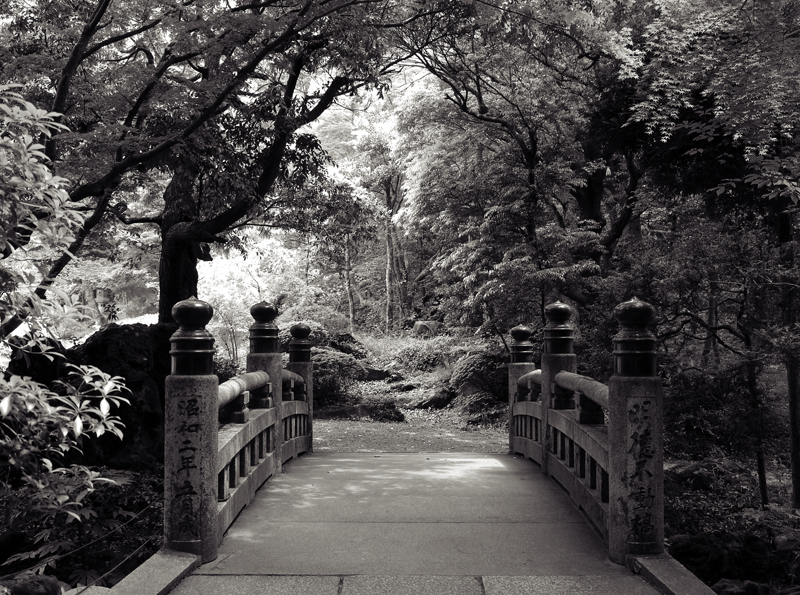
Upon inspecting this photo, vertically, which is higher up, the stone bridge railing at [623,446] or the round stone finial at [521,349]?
the round stone finial at [521,349]

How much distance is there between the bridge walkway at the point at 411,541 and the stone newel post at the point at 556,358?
28.3 inches

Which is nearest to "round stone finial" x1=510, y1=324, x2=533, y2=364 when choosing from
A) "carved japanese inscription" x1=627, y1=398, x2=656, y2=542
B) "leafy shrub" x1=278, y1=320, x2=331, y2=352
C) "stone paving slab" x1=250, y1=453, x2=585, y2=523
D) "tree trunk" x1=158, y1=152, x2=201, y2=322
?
"stone paving slab" x1=250, y1=453, x2=585, y2=523

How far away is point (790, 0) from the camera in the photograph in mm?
8406

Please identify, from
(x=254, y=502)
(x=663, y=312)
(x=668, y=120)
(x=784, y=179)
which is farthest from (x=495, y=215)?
(x=254, y=502)

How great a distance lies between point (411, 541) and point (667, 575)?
59.7 inches

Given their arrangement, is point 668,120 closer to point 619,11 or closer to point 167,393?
point 619,11

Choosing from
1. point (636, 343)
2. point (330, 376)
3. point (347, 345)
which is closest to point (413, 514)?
point (636, 343)

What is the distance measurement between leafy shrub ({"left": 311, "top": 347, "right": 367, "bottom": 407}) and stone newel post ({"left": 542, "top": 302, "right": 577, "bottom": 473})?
10082 millimetres

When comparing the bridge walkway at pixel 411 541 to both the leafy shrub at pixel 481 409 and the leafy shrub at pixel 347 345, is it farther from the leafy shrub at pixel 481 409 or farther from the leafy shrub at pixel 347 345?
the leafy shrub at pixel 347 345

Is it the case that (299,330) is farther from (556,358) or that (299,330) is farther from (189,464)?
(189,464)

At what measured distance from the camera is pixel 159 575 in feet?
11.6

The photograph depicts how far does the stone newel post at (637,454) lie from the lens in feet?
12.7

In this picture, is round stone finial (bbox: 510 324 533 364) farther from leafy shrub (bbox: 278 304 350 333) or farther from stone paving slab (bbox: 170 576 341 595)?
leafy shrub (bbox: 278 304 350 333)

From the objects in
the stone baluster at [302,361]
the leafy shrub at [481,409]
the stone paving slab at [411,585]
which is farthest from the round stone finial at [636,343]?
the leafy shrub at [481,409]
